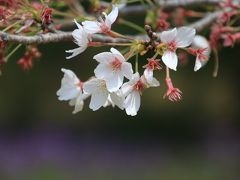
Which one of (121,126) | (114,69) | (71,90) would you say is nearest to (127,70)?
(114,69)

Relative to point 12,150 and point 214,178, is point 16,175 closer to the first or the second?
point 12,150

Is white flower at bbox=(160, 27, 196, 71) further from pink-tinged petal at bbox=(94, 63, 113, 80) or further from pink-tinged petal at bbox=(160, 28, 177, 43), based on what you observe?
pink-tinged petal at bbox=(94, 63, 113, 80)

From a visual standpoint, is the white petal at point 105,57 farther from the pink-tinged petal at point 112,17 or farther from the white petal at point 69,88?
the white petal at point 69,88

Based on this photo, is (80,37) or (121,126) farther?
(121,126)

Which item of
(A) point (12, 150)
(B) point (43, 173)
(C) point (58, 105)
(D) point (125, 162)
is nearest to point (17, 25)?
(B) point (43, 173)

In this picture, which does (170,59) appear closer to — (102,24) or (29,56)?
(102,24)
